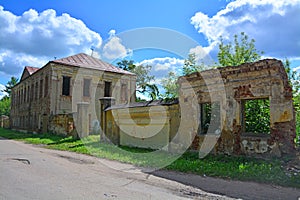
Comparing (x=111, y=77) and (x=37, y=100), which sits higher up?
(x=111, y=77)

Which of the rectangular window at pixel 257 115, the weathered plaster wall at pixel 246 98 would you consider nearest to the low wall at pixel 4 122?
the weathered plaster wall at pixel 246 98

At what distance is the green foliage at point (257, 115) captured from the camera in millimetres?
11336

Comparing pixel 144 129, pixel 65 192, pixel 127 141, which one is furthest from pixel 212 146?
pixel 65 192

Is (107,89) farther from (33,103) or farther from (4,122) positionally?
(4,122)

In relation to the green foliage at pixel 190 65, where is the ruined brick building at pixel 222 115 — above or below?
below

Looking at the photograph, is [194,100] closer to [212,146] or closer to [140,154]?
[212,146]

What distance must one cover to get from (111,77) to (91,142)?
12914 millimetres

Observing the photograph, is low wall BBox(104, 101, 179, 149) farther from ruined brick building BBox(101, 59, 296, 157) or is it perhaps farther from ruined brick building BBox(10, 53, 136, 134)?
ruined brick building BBox(10, 53, 136, 134)

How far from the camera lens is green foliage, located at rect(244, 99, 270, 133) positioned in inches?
446

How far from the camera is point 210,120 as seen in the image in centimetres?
1159

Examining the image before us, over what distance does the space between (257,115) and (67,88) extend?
18.2 m

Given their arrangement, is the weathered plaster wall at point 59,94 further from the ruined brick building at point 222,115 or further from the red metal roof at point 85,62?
the ruined brick building at point 222,115

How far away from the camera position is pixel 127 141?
1391 cm

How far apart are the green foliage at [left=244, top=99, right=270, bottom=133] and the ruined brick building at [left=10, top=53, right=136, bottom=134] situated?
11.6m
